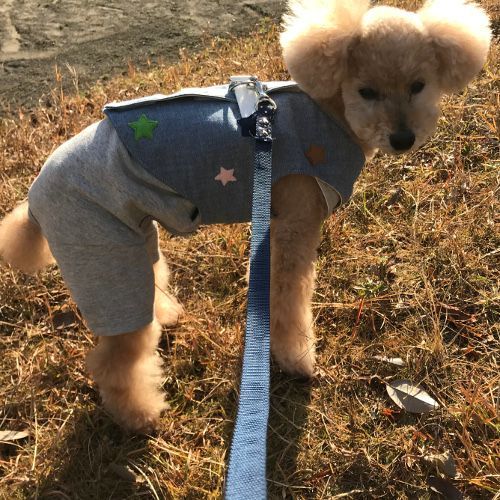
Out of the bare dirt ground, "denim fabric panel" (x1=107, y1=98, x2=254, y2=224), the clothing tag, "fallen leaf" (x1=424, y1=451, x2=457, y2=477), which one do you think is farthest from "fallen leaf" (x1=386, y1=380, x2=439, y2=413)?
the bare dirt ground

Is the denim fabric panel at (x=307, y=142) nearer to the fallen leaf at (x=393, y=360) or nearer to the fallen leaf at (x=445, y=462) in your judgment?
the fallen leaf at (x=393, y=360)

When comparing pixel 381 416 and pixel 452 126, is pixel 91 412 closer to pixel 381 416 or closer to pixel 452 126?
pixel 381 416

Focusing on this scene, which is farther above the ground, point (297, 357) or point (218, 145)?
point (218, 145)

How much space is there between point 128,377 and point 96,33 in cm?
428

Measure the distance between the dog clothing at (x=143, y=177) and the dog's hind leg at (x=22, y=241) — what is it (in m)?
0.08

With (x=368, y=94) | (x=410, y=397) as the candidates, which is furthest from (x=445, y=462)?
(x=368, y=94)

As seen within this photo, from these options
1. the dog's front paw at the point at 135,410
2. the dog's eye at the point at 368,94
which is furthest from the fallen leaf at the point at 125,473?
the dog's eye at the point at 368,94

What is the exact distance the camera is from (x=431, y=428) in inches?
79.1

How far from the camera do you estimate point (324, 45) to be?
1.88 m

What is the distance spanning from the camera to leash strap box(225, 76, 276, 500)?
1.11m

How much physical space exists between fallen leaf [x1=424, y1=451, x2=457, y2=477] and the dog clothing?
3.71ft

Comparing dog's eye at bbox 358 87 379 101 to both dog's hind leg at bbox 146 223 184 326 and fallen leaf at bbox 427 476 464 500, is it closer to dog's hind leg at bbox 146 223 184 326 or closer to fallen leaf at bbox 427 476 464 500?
dog's hind leg at bbox 146 223 184 326

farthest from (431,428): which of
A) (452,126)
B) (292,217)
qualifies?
(452,126)

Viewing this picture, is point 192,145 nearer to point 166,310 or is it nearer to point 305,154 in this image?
point 305,154
